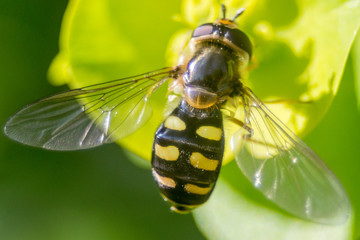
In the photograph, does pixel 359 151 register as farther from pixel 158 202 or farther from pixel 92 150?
Result: pixel 92 150

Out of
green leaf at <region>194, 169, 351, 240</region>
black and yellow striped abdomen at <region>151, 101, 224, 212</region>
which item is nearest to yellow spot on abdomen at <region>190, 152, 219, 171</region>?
black and yellow striped abdomen at <region>151, 101, 224, 212</region>

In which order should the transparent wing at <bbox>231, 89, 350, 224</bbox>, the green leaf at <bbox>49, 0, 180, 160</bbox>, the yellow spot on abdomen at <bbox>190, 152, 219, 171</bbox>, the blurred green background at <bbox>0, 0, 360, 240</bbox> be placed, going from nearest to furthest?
the transparent wing at <bbox>231, 89, 350, 224</bbox> < the yellow spot on abdomen at <bbox>190, 152, 219, 171</bbox> < the green leaf at <bbox>49, 0, 180, 160</bbox> < the blurred green background at <bbox>0, 0, 360, 240</bbox>

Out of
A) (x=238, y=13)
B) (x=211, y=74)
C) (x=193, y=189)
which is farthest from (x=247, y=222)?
(x=238, y=13)

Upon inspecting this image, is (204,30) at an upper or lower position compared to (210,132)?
upper

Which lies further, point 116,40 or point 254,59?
point 116,40

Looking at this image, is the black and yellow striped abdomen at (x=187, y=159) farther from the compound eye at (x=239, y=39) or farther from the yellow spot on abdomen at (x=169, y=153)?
the compound eye at (x=239, y=39)

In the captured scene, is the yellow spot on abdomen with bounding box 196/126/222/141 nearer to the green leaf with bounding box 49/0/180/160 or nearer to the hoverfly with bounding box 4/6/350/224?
the hoverfly with bounding box 4/6/350/224

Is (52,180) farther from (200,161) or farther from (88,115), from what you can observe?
(200,161)
